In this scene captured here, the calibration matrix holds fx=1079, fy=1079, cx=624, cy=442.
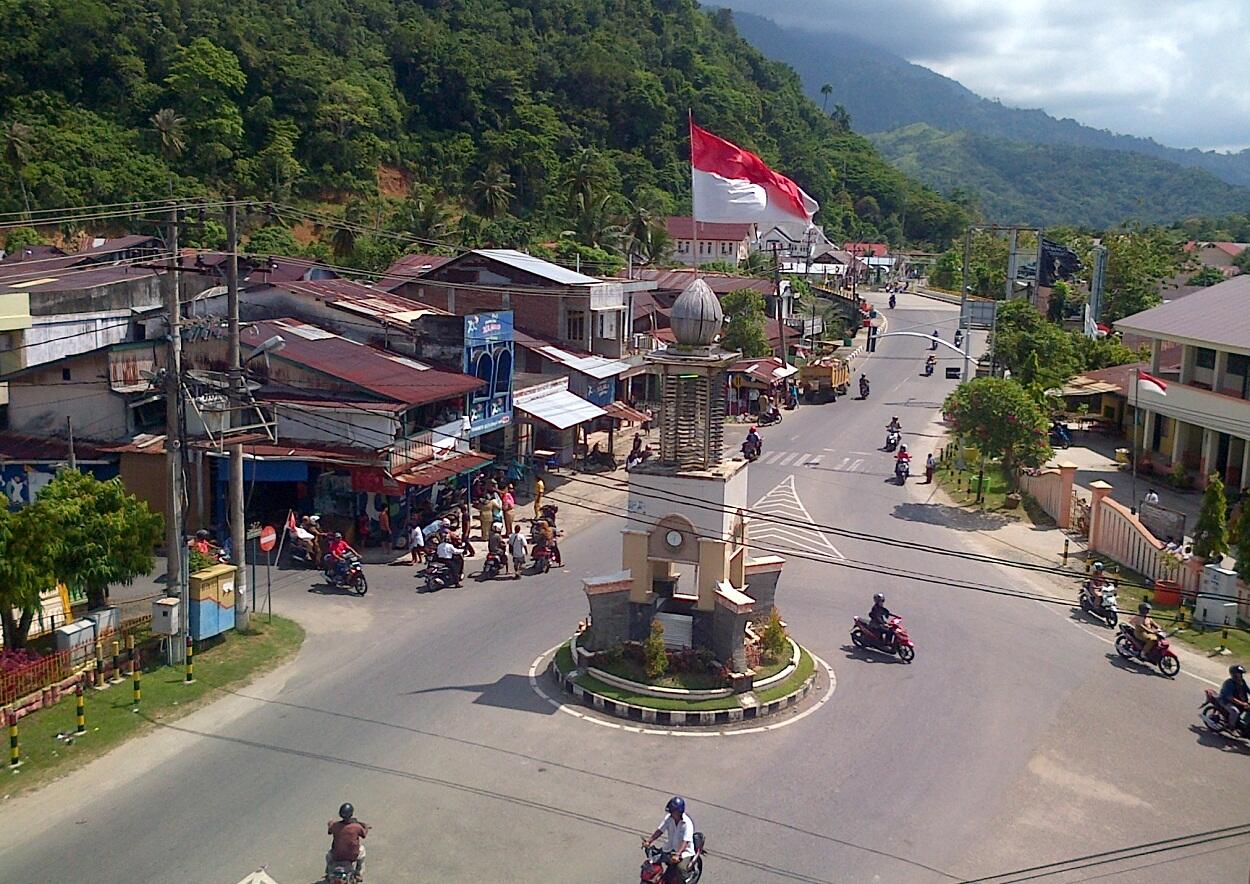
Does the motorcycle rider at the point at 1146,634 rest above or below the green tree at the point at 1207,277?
below

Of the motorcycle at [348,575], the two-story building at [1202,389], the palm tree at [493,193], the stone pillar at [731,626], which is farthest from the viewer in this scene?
the palm tree at [493,193]

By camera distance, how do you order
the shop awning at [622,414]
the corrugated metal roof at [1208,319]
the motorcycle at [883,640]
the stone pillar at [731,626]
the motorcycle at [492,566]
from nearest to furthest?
the stone pillar at [731,626]
the motorcycle at [883,640]
the motorcycle at [492,566]
the corrugated metal roof at [1208,319]
the shop awning at [622,414]

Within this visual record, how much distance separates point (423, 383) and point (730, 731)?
569 inches

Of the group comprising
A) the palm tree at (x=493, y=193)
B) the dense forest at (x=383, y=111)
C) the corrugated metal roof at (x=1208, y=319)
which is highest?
the dense forest at (x=383, y=111)

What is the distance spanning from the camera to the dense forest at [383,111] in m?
71.8

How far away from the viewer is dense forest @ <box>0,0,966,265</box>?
7181 cm

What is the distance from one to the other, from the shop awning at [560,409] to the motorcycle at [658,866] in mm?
21213

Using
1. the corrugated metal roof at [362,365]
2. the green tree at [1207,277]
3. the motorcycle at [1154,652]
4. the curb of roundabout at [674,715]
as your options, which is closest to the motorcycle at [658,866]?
the curb of roundabout at [674,715]

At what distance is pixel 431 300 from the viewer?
133ft

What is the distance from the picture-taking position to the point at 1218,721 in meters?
16.9

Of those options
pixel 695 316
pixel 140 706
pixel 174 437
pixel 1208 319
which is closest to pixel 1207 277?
pixel 1208 319

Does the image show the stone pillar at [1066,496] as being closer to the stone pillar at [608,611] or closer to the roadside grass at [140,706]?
the stone pillar at [608,611]

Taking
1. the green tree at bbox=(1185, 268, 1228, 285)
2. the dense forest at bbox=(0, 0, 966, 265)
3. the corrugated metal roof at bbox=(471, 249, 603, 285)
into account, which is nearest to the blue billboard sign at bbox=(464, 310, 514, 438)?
the corrugated metal roof at bbox=(471, 249, 603, 285)

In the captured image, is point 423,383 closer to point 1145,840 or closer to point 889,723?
point 889,723
